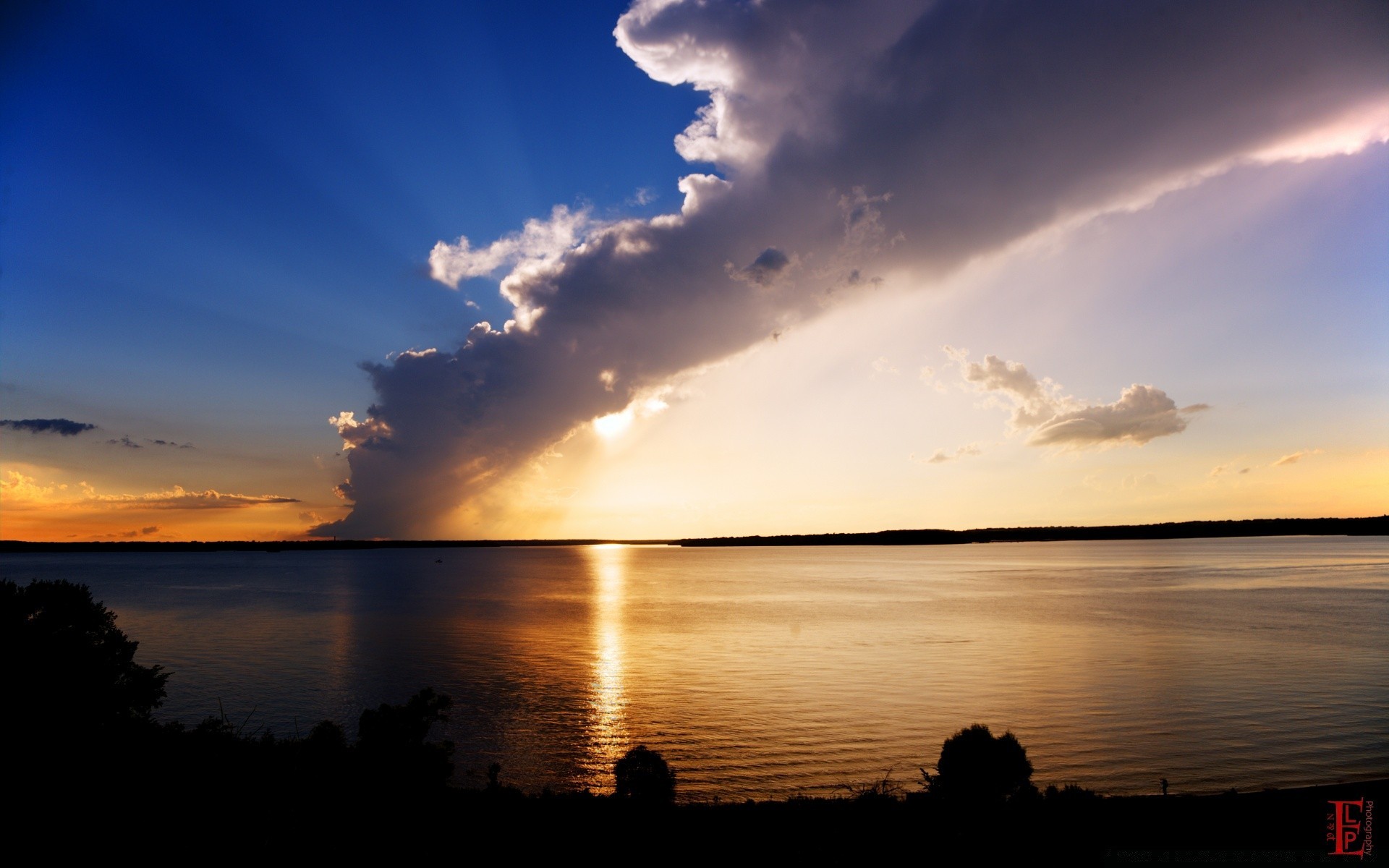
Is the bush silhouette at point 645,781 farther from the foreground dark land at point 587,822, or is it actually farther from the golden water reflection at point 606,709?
the golden water reflection at point 606,709

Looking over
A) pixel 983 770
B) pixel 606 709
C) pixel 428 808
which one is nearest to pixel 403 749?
pixel 428 808

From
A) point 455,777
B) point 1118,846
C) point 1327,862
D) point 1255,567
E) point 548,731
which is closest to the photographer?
point 1327,862

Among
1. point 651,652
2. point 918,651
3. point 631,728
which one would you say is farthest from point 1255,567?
point 631,728

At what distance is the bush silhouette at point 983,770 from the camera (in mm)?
18297

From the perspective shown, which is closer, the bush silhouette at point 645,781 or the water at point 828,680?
the bush silhouette at point 645,781

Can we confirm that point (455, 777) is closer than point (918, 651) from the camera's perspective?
Yes

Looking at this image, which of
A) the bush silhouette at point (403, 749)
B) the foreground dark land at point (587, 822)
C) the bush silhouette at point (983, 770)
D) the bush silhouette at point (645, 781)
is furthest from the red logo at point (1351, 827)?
the bush silhouette at point (403, 749)

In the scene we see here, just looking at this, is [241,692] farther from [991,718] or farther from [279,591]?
[279,591]

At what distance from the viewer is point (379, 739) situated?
763 inches

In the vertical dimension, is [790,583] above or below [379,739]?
below

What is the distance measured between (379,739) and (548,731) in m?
17.7

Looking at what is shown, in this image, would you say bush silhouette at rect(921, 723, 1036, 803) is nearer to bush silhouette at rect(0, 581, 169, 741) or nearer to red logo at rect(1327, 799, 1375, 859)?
red logo at rect(1327, 799, 1375, 859)

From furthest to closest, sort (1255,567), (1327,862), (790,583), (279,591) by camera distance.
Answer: (1255,567), (790,583), (279,591), (1327,862)

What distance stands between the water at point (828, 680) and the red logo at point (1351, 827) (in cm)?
920
